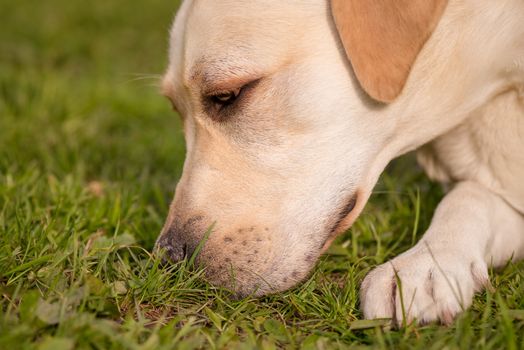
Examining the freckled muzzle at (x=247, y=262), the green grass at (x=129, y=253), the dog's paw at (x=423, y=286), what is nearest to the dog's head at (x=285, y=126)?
the freckled muzzle at (x=247, y=262)

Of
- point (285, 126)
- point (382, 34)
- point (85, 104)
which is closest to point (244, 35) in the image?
point (285, 126)

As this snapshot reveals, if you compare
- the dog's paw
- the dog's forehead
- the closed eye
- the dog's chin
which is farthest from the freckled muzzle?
the dog's forehead

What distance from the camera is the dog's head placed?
7.86ft

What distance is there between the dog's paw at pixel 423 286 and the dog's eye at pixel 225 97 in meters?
0.78

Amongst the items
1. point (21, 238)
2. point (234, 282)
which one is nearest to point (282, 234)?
point (234, 282)

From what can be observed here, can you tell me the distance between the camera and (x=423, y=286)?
7.65 feet

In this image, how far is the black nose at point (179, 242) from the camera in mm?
2463

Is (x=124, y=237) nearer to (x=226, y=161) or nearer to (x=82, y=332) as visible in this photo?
(x=226, y=161)

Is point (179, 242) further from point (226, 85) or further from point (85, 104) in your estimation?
point (85, 104)

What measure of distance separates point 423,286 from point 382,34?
33.1 inches

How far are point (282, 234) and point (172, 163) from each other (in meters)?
1.82

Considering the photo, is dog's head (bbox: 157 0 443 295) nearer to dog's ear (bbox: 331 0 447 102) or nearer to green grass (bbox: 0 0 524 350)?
dog's ear (bbox: 331 0 447 102)

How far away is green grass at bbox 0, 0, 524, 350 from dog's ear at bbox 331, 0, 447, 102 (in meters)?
0.71

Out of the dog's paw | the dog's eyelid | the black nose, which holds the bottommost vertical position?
the black nose
